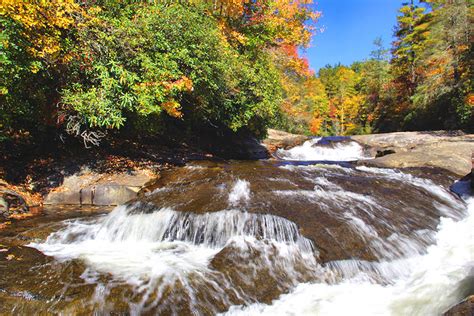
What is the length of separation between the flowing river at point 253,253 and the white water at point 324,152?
10886mm

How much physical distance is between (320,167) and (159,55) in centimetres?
630

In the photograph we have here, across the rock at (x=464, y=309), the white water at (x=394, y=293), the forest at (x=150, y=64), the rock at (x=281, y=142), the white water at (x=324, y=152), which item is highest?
the forest at (x=150, y=64)

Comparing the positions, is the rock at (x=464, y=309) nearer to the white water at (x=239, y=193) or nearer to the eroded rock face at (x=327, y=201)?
the eroded rock face at (x=327, y=201)

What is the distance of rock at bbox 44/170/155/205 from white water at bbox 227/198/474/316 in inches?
230

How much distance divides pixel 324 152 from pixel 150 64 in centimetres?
1425

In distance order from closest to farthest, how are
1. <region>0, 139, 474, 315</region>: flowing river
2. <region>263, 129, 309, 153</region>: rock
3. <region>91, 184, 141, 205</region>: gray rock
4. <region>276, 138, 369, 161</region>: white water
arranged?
<region>0, 139, 474, 315</region>: flowing river < <region>91, 184, 141, 205</region>: gray rock < <region>276, 138, 369, 161</region>: white water < <region>263, 129, 309, 153</region>: rock

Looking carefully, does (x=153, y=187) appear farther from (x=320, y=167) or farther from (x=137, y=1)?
(x=137, y=1)

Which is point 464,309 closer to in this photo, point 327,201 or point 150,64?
point 327,201

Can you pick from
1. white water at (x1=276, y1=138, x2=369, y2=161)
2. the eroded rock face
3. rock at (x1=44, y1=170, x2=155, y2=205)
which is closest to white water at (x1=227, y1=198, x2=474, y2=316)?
the eroded rock face

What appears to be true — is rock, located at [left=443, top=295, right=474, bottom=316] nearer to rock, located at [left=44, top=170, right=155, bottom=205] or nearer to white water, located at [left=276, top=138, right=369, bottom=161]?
rock, located at [left=44, top=170, right=155, bottom=205]

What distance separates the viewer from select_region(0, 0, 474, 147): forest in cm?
711

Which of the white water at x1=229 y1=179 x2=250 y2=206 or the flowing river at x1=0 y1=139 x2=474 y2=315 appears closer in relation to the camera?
the flowing river at x1=0 y1=139 x2=474 y2=315

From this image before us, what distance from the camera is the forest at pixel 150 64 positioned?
23.3 feet

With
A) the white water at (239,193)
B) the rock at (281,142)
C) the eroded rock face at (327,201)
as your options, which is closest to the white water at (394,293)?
the eroded rock face at (327,201)
